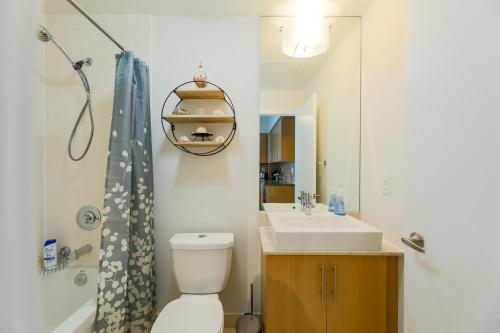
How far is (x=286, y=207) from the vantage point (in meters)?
1.64

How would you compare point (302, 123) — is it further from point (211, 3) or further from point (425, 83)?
point (211, 3)

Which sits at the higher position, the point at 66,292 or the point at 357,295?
the point at 357,295

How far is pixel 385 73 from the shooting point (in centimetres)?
128

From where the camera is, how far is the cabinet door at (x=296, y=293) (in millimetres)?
1129

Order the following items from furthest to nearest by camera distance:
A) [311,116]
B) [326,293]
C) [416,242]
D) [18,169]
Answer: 1. [311,116]
2. [326,293]
3. [416,242]
4. [18,169]

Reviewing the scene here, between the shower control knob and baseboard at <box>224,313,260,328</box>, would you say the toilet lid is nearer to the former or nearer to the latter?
baseboard at <box>224,313,260,328</box>

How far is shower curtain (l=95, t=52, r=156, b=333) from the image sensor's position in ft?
3.84

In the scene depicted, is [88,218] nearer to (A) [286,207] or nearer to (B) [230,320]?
(B) [230,320]

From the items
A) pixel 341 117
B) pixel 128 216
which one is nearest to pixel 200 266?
pixel 128 216

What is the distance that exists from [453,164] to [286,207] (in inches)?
42.2

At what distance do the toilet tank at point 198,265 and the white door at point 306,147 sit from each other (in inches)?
28.3

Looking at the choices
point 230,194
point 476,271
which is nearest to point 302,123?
point 230,194

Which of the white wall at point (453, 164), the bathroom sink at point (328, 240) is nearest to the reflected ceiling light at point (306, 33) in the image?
the white wall at point (453, 164)

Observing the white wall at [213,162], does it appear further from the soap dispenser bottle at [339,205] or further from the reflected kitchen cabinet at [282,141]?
the soap dispenser bottle at [339,205]
